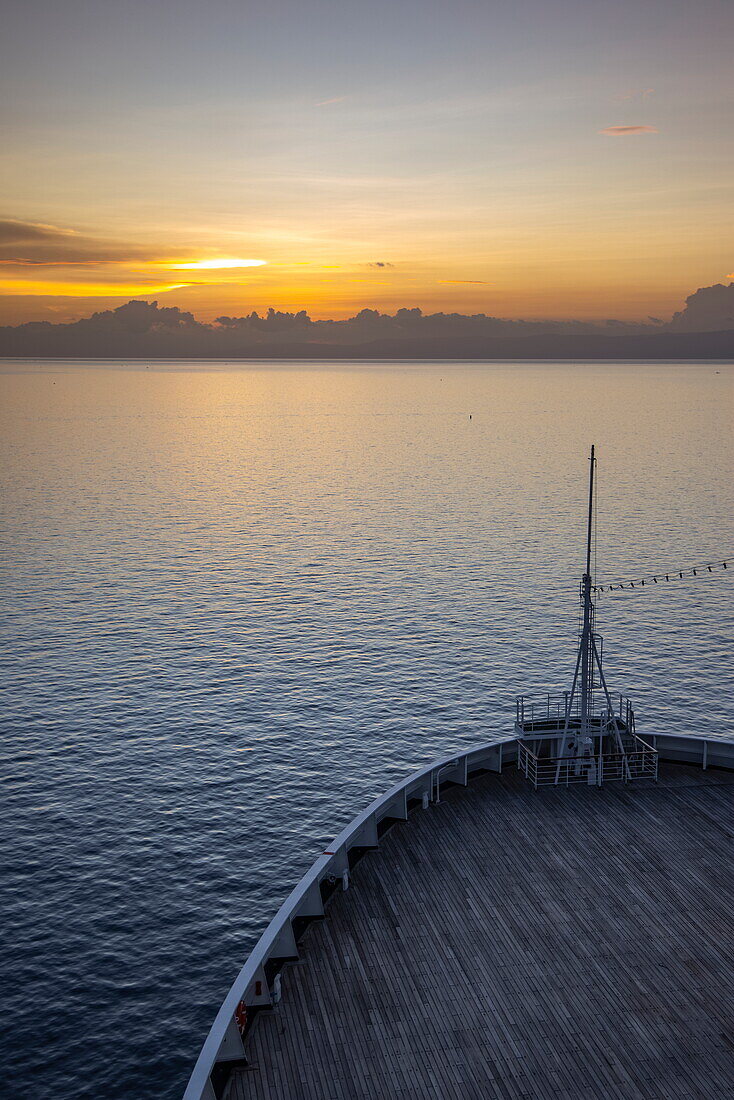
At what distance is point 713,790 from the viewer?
34531 millimetres

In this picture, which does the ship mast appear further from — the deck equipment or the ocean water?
the ocean water

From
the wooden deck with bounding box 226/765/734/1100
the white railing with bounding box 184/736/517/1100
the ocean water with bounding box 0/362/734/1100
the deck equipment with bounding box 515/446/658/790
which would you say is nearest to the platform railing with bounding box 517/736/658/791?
the deck equipment with bounding box 515/446/658/790

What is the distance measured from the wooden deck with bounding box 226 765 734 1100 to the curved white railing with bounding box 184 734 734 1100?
23.1 inches

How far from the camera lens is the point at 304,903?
25.9 m

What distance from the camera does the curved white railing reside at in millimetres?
20656

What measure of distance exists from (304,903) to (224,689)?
128 feet

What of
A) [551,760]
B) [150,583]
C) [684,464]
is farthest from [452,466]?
[551,760]

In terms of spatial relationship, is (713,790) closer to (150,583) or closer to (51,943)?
(51,943)

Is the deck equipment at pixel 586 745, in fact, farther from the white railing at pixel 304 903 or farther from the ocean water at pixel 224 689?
the ocean water at pixel 224 689

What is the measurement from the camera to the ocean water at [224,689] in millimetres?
35281

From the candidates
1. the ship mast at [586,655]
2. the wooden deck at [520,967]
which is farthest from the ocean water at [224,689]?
the ship mast at [586,655]

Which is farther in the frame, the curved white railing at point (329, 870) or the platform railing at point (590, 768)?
the platform railing at point (590, 768)

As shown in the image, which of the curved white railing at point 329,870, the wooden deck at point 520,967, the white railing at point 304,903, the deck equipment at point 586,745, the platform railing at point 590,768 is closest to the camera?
the wooden deck at point 520,967

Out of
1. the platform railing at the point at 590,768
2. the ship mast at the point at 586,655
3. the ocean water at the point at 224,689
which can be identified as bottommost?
the ocean water at the point at 224,689
